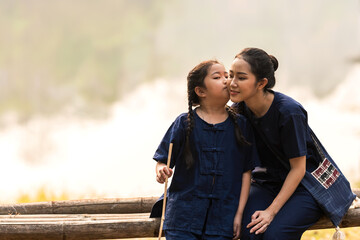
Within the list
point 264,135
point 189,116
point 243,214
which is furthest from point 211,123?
point 243,214

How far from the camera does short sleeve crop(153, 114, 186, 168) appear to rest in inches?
115

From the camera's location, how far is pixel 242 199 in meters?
2.93

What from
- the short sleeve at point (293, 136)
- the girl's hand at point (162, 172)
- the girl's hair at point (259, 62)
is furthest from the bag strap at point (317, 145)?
the girl's hand at point (162, 172)

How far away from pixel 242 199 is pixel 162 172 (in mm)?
504

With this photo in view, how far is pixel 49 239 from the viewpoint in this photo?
10.5ft

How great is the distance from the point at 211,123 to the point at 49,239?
127 cm

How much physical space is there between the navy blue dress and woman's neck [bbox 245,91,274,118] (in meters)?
0.18

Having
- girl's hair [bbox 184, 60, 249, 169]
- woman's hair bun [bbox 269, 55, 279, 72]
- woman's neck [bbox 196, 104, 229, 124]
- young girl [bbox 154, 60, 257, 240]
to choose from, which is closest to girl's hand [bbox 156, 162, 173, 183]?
young girl [bbox 154, 60, 257, 240]

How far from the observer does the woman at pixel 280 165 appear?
2.84 m

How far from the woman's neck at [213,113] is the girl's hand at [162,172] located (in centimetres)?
39

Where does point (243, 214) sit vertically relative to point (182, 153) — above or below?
below

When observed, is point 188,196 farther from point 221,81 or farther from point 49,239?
point 49,239

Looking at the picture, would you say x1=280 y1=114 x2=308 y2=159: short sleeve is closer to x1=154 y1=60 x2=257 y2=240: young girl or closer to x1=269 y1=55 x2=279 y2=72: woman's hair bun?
x1=154 y1=60 x2=257 y2=240: young girl

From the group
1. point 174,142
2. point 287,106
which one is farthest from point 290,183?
point 174,142
